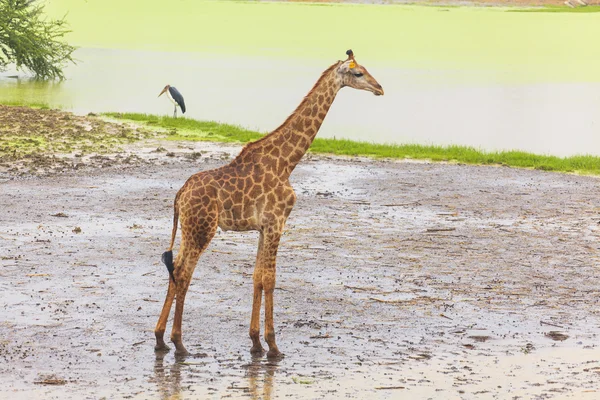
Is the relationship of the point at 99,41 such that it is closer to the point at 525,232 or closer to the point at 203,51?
the point at 203,51

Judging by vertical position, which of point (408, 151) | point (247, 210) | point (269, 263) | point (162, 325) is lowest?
point (162, 325)

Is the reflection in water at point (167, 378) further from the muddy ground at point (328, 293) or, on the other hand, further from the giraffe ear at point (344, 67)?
the giraffe ear at point (344, 67)

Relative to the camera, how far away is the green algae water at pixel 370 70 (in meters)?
24.2

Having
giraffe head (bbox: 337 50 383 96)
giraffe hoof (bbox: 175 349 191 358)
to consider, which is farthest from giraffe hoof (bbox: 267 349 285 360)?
giraffe head (bbox: 337 50 383 96)

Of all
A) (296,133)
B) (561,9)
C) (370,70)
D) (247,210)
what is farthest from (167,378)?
(561,9)

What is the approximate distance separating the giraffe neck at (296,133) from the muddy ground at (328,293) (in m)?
1.37

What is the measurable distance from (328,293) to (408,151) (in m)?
9.36

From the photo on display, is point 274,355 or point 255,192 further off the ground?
point 255,192

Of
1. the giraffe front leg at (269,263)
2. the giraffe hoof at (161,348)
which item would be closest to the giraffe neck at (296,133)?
the giraffe front leg at (269,263)

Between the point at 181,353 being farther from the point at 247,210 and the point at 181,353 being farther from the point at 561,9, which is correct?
the point at 561,9

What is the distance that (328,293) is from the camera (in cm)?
925

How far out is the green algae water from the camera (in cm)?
2420

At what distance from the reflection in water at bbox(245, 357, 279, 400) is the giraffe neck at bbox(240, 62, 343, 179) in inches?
55.5

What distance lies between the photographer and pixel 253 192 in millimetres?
7625
